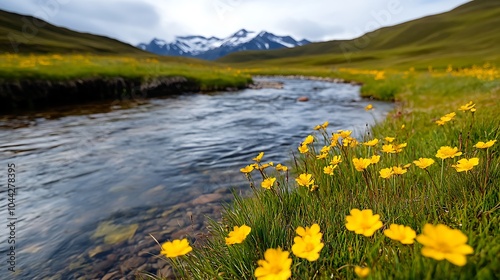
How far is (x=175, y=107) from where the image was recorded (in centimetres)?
1595

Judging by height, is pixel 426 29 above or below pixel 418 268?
above

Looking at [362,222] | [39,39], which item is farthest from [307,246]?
[39,39]

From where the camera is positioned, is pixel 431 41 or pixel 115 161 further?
pixel 431 41

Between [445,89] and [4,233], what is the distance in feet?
56.4

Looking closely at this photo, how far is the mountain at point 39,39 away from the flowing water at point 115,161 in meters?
70.5

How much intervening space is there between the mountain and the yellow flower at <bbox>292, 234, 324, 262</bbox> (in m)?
81.5

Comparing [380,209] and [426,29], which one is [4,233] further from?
[426,29]

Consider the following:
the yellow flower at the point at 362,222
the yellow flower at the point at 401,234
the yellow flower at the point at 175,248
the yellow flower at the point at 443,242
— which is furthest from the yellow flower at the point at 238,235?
the yellow flower at the point at 443,242

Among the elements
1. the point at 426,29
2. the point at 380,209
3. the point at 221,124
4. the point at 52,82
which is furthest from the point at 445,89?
the point at 426,29

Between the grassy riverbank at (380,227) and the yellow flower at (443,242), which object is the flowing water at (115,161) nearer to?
the grassy riverbank at (380,227)

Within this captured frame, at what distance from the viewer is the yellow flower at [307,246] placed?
5.68ft

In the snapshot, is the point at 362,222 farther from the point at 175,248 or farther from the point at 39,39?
the point at 39,39

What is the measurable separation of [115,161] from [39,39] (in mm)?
105938

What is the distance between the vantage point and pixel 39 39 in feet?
297
